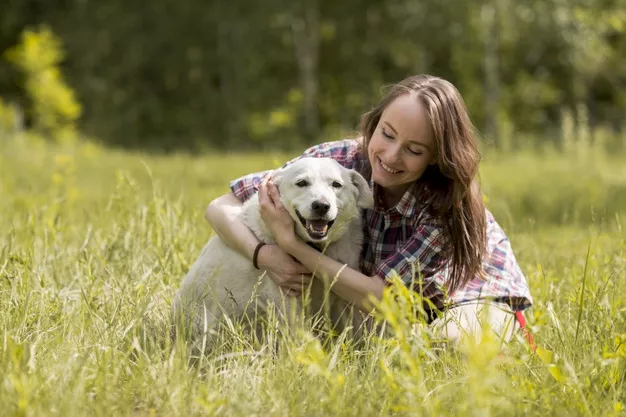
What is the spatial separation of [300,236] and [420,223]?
1.79ft

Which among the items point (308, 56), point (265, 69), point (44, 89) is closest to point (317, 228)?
point (44, 89)

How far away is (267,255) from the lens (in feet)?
10.8

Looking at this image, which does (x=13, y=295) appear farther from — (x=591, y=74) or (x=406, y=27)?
(x=591, y=74)

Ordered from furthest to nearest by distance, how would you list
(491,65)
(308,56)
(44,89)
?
(308,56) → (491,65) → (44,89)

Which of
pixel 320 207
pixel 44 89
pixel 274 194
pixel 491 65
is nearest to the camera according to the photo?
pixel 320 207

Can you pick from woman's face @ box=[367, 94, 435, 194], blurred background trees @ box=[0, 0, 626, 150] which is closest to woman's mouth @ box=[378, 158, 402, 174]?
woman's face @ box=[367, 94, 435, 194]

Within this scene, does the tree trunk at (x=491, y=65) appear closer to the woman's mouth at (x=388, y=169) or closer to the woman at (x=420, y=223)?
the woman at (x=420, y=223)

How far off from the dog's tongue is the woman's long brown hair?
1.63 feet

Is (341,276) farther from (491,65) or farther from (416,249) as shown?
(491,65)

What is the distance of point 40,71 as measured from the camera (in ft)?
53.5

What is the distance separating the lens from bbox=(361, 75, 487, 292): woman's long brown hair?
3.18 m

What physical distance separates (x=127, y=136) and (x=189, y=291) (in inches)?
849

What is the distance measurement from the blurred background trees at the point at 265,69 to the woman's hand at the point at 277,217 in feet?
53.9

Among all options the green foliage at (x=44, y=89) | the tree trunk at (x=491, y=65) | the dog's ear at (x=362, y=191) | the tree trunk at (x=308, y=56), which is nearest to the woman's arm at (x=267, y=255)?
the dog's ear at (x=362, y=191)
